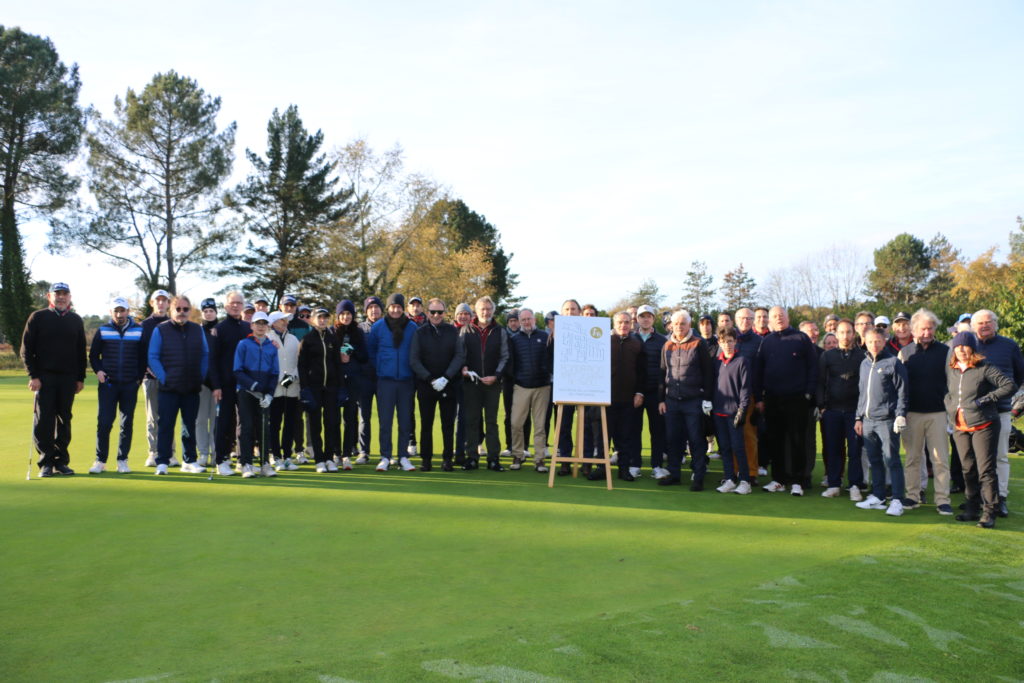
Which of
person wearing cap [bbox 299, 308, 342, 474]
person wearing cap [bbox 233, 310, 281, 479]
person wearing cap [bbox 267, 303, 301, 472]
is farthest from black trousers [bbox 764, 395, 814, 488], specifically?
person wearing cap [bbox 233, 310, 281, 479]

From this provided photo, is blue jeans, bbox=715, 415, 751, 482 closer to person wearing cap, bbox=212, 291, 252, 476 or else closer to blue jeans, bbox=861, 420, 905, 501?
blue jeans, bbox=861, 420, 905, 501

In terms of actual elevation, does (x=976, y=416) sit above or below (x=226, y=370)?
below

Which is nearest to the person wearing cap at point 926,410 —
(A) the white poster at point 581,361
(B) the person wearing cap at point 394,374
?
(A) the white poster at point 581,361

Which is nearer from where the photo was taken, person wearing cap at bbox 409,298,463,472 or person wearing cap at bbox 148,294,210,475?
person wearing cap at bbox 148,294,210,475

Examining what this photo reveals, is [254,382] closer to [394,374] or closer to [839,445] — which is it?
[394,374]

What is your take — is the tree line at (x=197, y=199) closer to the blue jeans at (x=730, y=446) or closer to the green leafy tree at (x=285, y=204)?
the green leafy tree at (x=285, y=204)

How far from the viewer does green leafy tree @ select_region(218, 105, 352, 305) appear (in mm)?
43438

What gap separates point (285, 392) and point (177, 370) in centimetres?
122

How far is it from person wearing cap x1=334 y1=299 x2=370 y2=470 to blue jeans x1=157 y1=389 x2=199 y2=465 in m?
1.72

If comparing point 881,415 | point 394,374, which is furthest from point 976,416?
point 394,374

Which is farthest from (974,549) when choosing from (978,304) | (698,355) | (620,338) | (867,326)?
(978,304)

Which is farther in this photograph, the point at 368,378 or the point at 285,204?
the point at 285,204

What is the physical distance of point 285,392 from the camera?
8.74 metres

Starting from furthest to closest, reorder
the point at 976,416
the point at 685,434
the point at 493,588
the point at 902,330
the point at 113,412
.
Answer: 1. the point at 113,412
2. the point at 685,434
3. the point at 902,330
4. the point at 976,416
5. the point at 493,588
